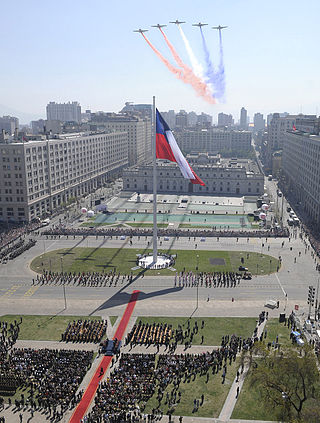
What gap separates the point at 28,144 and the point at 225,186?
8076cm

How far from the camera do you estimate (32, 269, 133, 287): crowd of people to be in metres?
73.6

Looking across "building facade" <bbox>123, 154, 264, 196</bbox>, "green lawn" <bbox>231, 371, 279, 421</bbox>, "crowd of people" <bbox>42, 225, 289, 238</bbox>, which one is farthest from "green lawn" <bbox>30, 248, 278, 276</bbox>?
"building facade" <bbox>123, 154, 264, 196</bbox>

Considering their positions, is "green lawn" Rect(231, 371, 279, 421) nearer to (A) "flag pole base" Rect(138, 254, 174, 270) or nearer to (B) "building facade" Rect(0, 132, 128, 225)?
(A) "flag pole base" Rect(138, 254, 174, 270)

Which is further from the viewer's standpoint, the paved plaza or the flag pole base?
the flag pole base

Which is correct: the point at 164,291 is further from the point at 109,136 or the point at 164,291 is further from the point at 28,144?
the point at 109,136

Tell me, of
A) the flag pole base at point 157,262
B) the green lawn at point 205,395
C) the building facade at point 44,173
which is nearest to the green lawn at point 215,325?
the green lawn at point 205,395

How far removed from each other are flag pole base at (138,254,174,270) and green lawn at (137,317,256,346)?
2119 centimetres

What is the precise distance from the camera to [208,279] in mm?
74500

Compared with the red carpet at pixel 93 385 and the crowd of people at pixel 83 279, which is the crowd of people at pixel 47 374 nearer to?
the red carpet at pixel 93 385

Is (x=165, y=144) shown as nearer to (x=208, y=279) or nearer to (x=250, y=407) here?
(x=208, y=279)

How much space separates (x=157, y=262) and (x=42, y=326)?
30.5m

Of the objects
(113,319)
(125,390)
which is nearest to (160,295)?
(113,319)

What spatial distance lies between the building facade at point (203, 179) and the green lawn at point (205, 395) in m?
119

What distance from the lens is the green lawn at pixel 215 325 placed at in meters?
54.4
